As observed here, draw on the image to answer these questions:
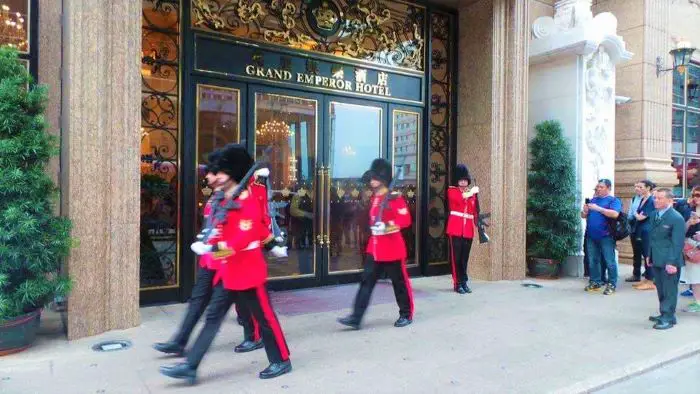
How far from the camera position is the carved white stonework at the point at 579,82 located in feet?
32.2

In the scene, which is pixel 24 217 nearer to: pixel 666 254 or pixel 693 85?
pixel 666 254

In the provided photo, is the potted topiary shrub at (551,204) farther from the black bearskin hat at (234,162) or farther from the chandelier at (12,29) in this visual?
the chandelier at (12,29)

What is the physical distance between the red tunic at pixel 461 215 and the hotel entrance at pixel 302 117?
4.22 feet

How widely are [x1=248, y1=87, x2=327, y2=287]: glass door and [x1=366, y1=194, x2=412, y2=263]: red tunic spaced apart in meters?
2.38

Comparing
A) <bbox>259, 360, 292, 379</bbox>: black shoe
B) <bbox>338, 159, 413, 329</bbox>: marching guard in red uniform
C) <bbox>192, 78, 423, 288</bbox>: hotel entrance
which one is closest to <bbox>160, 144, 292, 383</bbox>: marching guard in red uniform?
<bbox>259, 360, 292, 379</bbox>: black shoe

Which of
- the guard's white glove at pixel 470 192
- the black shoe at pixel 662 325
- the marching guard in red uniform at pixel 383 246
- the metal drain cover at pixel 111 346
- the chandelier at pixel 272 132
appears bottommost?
the black shoe at pixel 662 325

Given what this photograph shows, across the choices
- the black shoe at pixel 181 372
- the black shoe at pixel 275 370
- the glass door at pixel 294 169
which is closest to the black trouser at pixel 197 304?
the black shoe at pixel 181 372

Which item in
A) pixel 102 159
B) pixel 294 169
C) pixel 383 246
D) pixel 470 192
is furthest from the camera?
pixel 294 169

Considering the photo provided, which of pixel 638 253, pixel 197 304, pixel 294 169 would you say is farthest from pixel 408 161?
pixel 197 304

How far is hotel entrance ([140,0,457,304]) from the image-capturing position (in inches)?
281

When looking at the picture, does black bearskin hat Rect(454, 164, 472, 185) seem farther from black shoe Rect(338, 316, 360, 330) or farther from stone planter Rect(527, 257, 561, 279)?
black shoe Rect(338, 316, 360, 330)

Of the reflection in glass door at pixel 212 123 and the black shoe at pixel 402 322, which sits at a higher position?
the reflection in glass door at pixel 212 123

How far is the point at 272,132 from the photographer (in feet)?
26.4

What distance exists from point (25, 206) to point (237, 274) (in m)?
2.18
